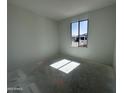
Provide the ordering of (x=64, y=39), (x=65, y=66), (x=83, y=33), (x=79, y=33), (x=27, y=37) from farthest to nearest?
(x=64, y=39)
(x=79, y=33)
(x=83, y=33)
(x=27, y=37)
(x=65, y=66)

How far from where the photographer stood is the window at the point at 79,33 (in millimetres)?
3714

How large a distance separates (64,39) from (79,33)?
3.37 feet

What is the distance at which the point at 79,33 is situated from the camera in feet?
13.1

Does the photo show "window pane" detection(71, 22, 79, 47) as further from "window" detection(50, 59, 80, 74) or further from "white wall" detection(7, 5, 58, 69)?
"window" detection(50, 59, 80, 74)

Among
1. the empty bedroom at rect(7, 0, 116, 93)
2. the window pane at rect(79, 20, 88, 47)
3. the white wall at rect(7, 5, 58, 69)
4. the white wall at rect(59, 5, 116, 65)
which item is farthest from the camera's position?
the window pane at rect(79, 20, 88, 47)

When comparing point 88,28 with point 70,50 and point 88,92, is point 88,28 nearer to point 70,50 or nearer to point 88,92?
point 70,50

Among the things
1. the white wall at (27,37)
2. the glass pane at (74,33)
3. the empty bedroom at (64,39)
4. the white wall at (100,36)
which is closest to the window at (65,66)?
the empty bedroom at (64,39)

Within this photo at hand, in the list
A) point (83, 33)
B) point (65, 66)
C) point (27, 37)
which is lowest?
point (65, 66)

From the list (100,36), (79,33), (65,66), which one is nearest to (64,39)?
(79,33)

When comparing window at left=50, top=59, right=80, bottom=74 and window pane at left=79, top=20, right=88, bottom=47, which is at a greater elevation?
window pane at left=79, top=20, right=88, bottom=47

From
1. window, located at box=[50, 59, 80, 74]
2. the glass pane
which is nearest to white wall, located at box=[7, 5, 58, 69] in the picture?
the glass pane

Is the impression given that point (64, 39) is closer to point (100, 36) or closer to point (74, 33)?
point (74, 33)

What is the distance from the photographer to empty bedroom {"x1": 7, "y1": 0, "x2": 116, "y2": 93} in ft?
7.22
